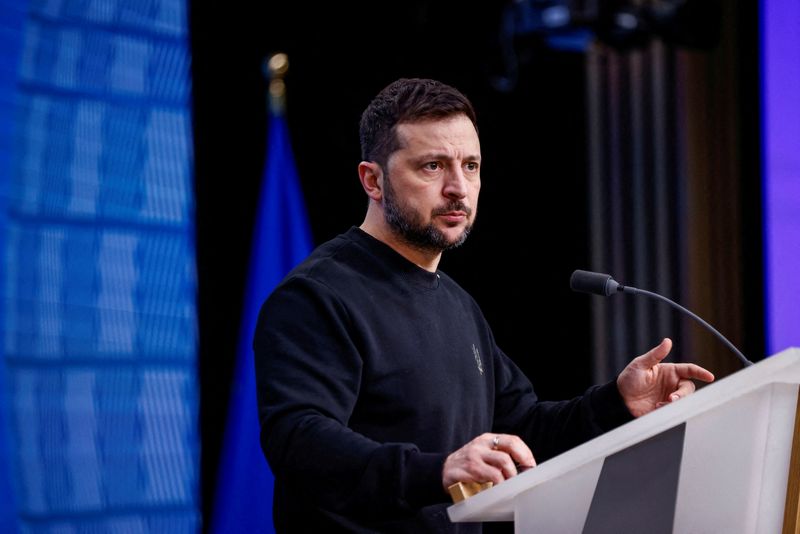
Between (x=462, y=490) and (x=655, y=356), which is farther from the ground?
(x=655, y=356)

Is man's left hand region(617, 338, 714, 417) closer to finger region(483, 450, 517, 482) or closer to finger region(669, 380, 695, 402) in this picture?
finger region(669, 380, 695, 402)

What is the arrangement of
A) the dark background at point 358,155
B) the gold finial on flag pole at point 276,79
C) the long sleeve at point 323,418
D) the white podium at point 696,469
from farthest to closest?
1. the gold finial on flag pole at point 276,79
2. the dark background at point 358,155
3. the long sleeve at point 323,418
4. the white podium at point 696,469

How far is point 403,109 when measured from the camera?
1.96 m

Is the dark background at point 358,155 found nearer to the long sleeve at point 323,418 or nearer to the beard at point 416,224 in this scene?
the beard at point 416,224

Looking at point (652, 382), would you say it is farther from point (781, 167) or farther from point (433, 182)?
point (781, 167)

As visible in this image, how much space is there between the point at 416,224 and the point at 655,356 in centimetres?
50

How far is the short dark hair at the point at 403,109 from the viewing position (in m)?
1.95

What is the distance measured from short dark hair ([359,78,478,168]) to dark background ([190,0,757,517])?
5.64 ft

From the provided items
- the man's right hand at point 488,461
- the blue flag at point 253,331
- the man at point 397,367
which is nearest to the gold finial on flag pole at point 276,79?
the blue flag at point 253,331

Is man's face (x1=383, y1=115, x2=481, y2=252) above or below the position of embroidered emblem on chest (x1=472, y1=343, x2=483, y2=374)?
above

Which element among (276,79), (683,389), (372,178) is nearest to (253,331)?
(276,79)

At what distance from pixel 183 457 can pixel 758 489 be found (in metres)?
2.23

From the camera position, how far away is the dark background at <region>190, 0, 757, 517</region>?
3.65m

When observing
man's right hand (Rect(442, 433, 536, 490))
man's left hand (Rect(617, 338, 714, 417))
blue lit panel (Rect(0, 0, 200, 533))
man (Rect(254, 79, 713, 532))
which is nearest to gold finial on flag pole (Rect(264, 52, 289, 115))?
blue lit panel (Rect(0, 0, 200, 533))
